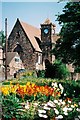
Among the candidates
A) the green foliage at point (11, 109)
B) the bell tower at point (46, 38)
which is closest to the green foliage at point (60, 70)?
the bell tower at point (46, 38)

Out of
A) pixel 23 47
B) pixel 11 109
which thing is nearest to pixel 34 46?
pixel 23 47

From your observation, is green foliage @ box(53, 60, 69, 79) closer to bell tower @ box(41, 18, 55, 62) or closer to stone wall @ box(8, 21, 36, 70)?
bell tower @ box(41, 18, 55, 62)

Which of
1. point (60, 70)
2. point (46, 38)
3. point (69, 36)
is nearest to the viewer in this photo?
point (69, 36)

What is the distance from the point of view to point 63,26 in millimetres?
7145

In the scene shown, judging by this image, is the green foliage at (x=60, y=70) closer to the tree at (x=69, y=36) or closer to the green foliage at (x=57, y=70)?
the green foliage at (x=57, y=70)

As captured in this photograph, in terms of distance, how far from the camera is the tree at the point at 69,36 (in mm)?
6312

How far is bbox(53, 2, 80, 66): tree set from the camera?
6.31 metres

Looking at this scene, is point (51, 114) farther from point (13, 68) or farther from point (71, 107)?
point (13, 68)

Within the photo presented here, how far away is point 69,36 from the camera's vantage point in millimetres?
6621

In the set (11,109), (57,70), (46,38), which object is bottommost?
(57,70)

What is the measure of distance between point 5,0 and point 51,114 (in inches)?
29.7

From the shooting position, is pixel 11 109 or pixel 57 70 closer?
pixel 11 109

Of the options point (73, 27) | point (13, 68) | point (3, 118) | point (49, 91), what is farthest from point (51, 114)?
point (13, 68)

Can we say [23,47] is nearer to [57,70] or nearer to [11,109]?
[57,70]
